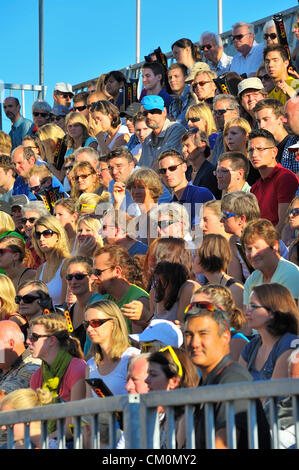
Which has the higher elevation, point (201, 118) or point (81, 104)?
point (81, 104)

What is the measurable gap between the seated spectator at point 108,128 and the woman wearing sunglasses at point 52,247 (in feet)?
10.5

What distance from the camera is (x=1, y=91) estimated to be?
2059 centimetres

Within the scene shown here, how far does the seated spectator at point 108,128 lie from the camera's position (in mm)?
12578

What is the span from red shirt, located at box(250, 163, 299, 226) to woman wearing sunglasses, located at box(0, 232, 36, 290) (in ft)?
9.26

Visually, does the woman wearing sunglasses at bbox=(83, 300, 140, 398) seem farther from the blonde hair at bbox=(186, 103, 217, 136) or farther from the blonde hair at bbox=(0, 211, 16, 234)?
the blonde hair at bbox=(186, 103, 217, 136)

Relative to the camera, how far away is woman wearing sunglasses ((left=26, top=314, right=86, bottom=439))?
6.60 metres

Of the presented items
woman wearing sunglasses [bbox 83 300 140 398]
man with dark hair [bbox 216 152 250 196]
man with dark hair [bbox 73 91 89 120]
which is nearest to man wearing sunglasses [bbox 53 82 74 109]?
man with dark hair [bbox 73 91 89 120]

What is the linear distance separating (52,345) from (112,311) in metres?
0.80

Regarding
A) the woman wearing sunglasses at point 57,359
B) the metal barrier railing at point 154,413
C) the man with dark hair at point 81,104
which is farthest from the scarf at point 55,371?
the man with dark hair at point 81,104

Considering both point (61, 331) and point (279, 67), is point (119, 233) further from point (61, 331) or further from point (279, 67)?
point (279, 67)

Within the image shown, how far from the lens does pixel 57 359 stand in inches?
269

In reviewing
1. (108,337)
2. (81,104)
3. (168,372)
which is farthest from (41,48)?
(168,372)

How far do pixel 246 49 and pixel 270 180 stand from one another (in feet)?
16.3
